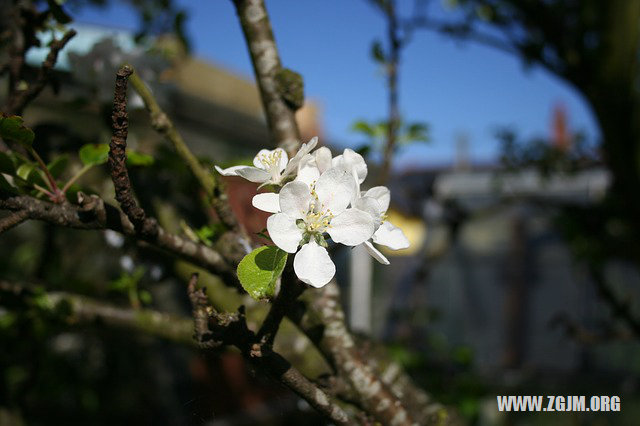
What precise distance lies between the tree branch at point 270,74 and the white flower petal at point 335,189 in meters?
0.38

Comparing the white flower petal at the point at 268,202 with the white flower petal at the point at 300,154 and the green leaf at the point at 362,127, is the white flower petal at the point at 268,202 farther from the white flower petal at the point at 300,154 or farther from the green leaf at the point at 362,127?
the green leaf at the point at 362,127

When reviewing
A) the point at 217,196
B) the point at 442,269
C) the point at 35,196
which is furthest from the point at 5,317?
the point at 442,269

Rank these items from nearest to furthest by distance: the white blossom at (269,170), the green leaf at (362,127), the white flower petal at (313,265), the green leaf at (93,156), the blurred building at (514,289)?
1. the white flower petal at (313,265)
2. the white blossom at (269,170)
3. the green leaf at (93,156)
4. the green leaf at (362,127)
5. the blurred building at (514,289)

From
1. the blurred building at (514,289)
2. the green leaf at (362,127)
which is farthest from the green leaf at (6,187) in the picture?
the blurred building at (514,289)

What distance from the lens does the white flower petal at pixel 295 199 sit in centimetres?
71

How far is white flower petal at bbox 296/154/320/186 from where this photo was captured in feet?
2.52

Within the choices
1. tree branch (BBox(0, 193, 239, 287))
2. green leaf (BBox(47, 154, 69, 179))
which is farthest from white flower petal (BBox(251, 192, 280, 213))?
green leaf (BBox(47, 154, 69, 179))

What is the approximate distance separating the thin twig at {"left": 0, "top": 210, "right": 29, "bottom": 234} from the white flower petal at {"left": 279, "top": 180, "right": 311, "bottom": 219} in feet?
1.20

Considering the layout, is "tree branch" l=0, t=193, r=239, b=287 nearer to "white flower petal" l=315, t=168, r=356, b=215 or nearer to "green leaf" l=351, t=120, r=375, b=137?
"white flower petal" l=315, t=168, r=356, b=215

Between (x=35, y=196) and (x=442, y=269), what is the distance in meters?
7.87

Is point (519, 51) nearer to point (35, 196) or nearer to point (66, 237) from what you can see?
point (66, 237)

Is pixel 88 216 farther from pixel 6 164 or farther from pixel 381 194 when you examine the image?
pixel 381 194

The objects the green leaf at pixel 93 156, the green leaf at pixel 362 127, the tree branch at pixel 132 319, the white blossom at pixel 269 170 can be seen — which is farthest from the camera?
the green leaf at pixel 362 127

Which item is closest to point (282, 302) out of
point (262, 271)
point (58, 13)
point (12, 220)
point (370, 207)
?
point (262, 271)
